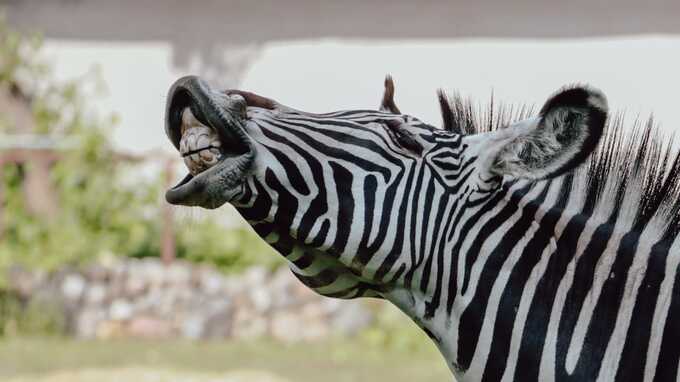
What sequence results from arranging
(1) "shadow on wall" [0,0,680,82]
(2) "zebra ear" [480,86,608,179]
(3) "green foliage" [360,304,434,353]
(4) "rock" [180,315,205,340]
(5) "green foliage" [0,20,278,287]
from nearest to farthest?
1. (2) "zebra ear" [480,86,608,179]
2. (3) "green foliage" [360,304,434,353]
3. (4) "rock" [180,315,205,340]
4. (5) "green foliage" [0,20,278,287]
5. (1) "shadow on wall" [0,0,680,82]

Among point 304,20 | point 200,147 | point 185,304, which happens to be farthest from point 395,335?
point 200,147

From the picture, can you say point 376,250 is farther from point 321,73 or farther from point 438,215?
point 321,73

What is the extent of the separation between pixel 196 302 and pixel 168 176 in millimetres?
1634

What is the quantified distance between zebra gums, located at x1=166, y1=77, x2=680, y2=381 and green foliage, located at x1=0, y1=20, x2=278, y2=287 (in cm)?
1105

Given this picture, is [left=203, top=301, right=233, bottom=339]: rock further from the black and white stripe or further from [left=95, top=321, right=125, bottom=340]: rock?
the black and white stripe

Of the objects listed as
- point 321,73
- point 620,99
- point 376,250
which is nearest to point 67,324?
point 321,73

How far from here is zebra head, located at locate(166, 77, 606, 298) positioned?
2.71 meters

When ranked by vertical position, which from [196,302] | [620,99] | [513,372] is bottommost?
[513,372]

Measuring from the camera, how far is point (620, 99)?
563 inches

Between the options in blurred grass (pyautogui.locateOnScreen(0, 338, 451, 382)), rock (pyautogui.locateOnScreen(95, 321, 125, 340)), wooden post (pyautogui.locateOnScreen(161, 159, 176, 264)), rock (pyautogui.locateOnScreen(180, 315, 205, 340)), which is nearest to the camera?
blurred grass (pyautogui.locateOnScreen(0, 338, 451, 382))

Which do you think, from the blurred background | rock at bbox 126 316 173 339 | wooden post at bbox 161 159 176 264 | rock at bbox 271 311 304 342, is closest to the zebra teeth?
the blurred background

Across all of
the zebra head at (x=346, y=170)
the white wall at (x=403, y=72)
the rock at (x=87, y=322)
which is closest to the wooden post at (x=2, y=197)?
the white wall at (x=403, y=72)

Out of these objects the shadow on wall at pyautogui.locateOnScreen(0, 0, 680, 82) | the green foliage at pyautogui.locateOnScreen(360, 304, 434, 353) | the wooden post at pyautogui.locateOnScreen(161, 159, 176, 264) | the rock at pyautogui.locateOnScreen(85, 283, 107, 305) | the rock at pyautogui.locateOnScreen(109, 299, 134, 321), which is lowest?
the green foliage at pyautogui.locateOnScreen(360, 304, 434, 353)

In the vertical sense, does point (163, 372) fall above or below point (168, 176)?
below
